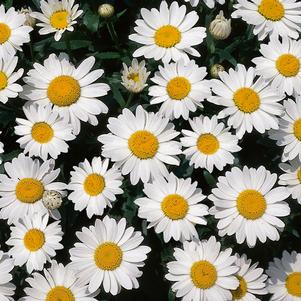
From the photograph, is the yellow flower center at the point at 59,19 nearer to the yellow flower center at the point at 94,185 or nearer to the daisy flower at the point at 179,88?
the daisy flower at the point at 179,88

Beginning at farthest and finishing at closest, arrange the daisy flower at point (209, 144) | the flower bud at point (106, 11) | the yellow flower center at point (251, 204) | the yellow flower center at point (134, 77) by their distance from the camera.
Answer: the flower bud at point (106, 11) < the yellow flower center at point (134, 77) < the daisy flower at point (209, 144) < the yellow flower center at point (251, 204)

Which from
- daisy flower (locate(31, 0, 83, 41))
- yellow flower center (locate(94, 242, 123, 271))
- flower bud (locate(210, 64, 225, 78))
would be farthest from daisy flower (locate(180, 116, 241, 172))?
daisy flower (locate(31, 0, 83, 41))

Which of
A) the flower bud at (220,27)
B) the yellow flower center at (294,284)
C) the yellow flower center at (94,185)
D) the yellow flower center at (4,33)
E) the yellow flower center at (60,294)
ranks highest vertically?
the flower bud at (220,27)

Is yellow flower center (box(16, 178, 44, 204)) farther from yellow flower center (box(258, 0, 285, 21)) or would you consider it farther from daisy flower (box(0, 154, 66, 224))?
yellow flower center (box(258, 0, 285, 21))

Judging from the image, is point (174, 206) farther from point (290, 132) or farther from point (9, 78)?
point (9, 78)

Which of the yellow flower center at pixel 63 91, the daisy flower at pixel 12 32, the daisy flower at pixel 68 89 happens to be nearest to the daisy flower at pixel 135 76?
the daisy flower at pixel 68 89

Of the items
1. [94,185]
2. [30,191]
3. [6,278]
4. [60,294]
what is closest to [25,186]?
[30,191]

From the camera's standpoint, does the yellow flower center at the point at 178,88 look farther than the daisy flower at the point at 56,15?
No
